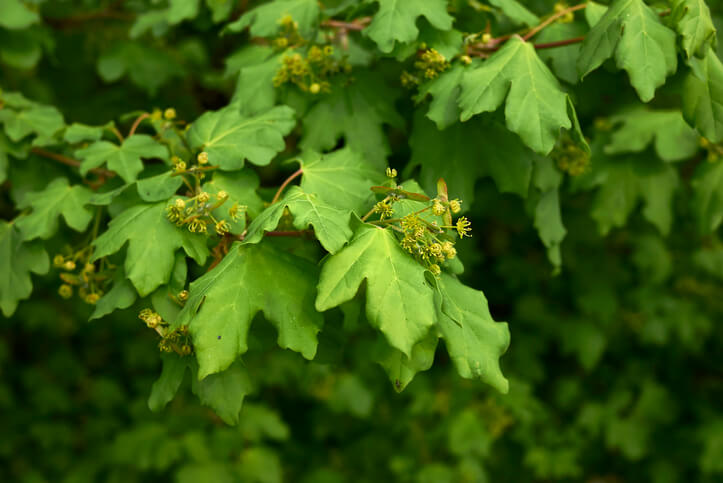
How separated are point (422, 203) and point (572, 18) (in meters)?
0.97

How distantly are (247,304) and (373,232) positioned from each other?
13.2 inches

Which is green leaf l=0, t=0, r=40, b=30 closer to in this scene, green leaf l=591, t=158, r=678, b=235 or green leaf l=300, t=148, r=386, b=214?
green leaf l=300, t=148, r=386, b=214

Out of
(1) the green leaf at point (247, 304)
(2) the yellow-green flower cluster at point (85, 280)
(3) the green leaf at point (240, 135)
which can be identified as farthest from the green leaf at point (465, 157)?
(2) the yellow-green flower cluster at point (85, 280)

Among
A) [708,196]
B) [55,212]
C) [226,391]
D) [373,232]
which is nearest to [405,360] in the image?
[373,232]

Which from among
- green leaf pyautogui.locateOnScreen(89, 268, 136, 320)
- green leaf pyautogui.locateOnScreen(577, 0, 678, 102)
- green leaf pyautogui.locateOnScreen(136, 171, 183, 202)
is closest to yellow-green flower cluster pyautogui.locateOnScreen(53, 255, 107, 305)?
green leaf pyautogui.locateOnScreen(89, 268, 136, 320)

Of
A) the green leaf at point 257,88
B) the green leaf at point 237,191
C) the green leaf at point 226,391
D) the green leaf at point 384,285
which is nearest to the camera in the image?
the green leaf at point 384,285

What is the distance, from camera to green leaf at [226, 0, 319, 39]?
86.3 inches

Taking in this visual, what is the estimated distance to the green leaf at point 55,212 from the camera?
2.05m

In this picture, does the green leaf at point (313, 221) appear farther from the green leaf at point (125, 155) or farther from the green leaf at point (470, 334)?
the green leaf at point (125, 155)

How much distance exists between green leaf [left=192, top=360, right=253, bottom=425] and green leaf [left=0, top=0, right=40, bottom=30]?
2046 mm

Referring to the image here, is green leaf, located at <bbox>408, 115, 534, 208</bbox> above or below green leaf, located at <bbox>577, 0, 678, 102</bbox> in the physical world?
below

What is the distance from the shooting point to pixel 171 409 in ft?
12.9

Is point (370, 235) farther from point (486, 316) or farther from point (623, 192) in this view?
point (623, 192)

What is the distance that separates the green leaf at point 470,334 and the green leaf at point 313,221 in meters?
0.27
